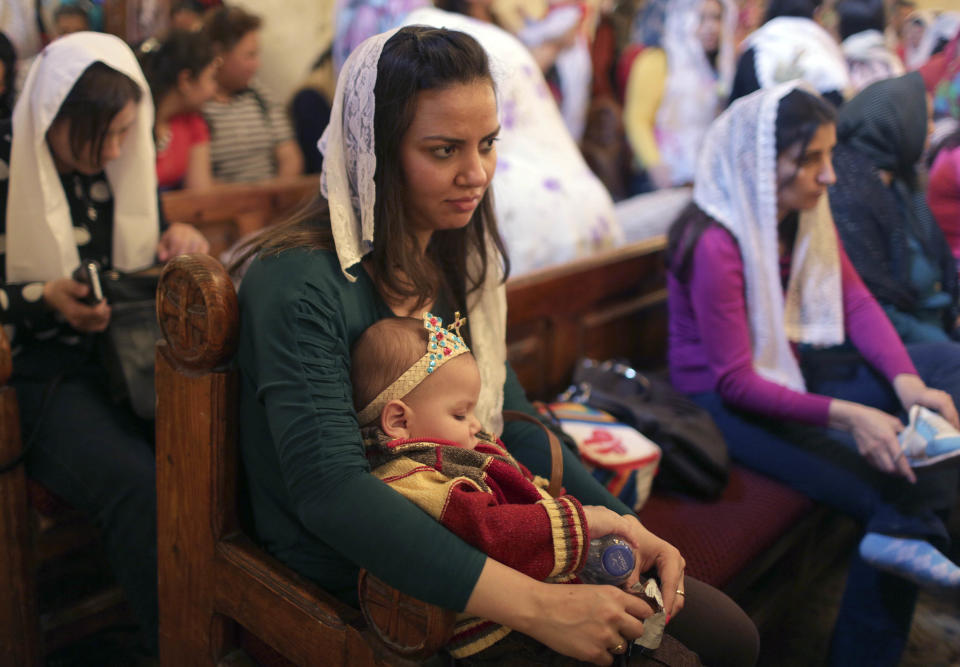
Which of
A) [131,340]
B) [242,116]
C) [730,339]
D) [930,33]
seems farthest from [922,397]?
[242,116]

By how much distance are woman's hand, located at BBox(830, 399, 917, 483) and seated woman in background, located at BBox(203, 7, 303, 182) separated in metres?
2.80

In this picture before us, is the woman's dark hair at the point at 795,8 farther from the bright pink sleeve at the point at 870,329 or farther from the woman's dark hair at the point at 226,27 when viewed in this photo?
the woman's dark hair at the point at 226,27

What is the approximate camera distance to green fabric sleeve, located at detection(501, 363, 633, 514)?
147cm

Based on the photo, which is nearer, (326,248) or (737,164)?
(326,248)

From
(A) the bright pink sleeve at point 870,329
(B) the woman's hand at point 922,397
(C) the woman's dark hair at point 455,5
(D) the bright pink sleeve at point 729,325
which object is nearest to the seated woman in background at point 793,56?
(A) the bright pink sleeve at point 870,329

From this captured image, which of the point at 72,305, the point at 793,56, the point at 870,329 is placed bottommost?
the point at 870,329

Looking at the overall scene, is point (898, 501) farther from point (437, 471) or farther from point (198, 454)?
point (198, 454)

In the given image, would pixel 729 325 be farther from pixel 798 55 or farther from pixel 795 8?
pixel 795 8

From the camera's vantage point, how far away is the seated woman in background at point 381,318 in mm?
1037

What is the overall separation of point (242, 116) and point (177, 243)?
1896mm

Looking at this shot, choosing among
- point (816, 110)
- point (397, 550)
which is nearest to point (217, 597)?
point (397, 550)

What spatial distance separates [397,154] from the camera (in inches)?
50.4

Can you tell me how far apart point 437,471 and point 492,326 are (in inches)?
19.4

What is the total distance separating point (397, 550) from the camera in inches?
40.3
